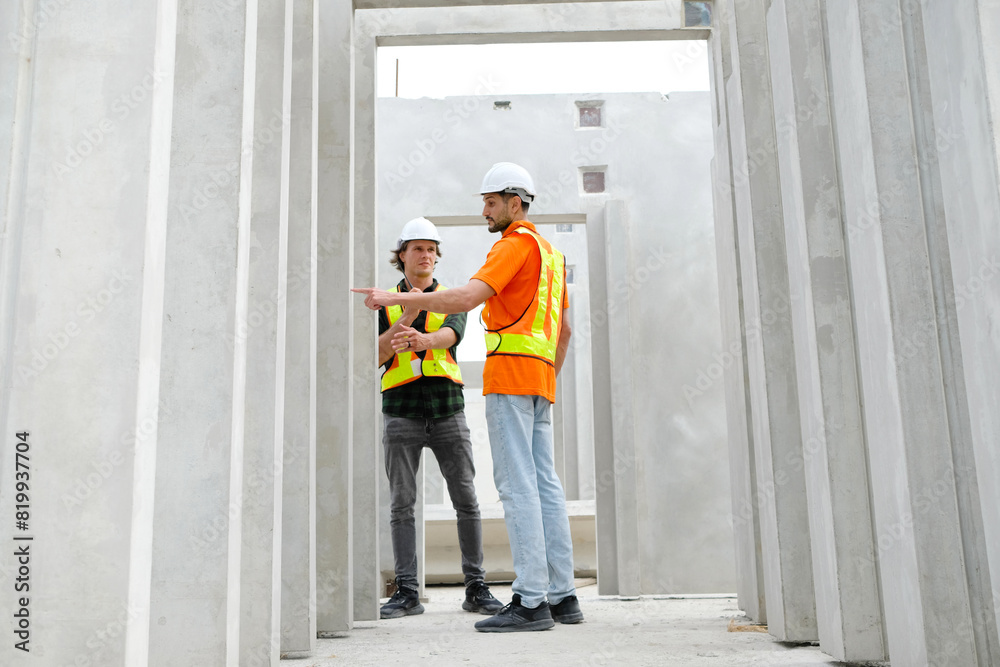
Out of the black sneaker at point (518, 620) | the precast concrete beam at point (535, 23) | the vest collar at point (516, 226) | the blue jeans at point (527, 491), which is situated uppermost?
the precast concrete beam at point (535, 23)

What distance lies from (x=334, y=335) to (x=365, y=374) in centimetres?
81

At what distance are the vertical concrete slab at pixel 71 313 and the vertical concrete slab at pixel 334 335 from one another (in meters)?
2.43

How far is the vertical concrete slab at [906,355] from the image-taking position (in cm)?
239

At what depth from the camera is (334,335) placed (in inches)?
175

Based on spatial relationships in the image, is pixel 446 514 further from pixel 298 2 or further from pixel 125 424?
pixel 125 424

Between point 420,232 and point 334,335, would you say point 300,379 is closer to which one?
point 334,335

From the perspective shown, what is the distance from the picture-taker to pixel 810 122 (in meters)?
3.19

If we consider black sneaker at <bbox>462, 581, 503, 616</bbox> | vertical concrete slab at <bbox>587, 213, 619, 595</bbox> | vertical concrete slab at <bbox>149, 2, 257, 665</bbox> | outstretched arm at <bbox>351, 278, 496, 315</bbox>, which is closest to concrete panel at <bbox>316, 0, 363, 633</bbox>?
outstretched arm at <bbox>351, 278, 496, 315</bbox>

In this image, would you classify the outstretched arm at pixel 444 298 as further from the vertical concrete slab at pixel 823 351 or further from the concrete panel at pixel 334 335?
the vertical concrete slab at pixel 823 351

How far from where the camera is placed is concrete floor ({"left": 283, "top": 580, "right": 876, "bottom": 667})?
3076 mm

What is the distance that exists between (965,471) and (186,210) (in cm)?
232

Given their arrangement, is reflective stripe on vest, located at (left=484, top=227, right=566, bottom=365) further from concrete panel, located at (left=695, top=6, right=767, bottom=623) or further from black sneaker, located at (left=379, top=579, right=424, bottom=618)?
black sneaker, located at (left=379, top=579, right=424, bottom=618)

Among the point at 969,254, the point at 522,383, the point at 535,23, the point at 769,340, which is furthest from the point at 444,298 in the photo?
the point at 535,23

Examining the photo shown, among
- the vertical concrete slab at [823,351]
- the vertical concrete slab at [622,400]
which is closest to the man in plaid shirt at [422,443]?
the vertical concrete slab at [622,400]
